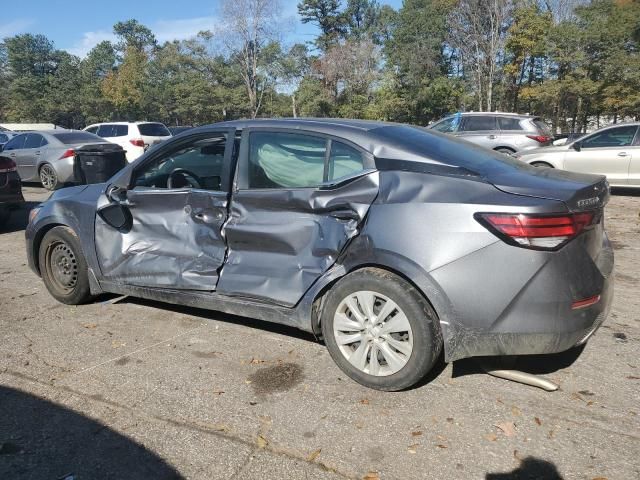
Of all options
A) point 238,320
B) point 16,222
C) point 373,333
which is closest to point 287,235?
point 373,333

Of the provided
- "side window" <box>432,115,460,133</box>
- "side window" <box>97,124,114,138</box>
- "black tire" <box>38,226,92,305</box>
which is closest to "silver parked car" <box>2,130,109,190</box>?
"side window" <box>97,124,114,138</box>

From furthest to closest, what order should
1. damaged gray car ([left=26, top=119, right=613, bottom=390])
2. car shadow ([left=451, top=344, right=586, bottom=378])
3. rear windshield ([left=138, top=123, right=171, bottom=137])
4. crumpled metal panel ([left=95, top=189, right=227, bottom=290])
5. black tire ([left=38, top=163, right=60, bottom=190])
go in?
rear windshield ([left=138, top=123, right=171, bottom=137]), black tire ([left=38, top=163, right=60, bottom=190]), crumpled metal panel ([left=95, top=189, right=227, bottom=290]), car shadow ([left=451, top=344, right=586, bottom=378]), damaged gray car ([left=26, top=119, right=613, bottom=390])

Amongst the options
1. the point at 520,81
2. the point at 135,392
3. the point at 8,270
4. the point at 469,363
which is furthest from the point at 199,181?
the point at 520,81

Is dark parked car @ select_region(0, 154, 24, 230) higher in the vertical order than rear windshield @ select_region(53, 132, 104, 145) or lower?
lower

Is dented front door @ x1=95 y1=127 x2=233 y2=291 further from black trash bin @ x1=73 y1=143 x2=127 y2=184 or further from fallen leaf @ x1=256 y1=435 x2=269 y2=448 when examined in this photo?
black trash bin @ x1=73 y1=143 x2=127 y2=184

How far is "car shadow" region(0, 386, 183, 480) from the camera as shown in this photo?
2.60 metres

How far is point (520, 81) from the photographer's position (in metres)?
41.7

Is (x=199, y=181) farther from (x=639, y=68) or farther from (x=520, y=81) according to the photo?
(x=520, y=81)

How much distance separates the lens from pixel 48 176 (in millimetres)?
13289

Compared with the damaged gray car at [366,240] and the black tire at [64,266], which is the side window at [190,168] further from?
the black tire at [64,266]

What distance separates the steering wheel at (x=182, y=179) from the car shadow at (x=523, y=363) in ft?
7.81

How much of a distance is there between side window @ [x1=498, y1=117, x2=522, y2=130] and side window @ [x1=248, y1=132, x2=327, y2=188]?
37.7ft

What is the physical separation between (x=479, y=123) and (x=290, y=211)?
11.9m

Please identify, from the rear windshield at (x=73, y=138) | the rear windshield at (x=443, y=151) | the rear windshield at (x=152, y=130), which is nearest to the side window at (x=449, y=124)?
the rear windshield at (x=73, y=138)
